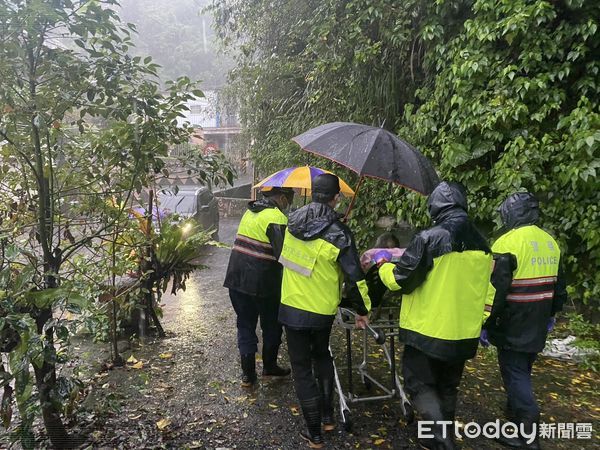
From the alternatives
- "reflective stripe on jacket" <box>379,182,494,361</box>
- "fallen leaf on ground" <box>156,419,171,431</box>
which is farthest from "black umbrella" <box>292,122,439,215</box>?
"fallen leaf on ground" <box>156,419,171,431</box>

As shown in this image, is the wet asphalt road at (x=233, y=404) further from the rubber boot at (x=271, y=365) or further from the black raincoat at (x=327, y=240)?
the black raincoat at (x=327, y=240)

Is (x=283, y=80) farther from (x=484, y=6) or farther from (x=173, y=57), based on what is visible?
(x=173, y=57)

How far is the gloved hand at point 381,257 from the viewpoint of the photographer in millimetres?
3297

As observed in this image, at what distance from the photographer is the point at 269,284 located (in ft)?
12.3

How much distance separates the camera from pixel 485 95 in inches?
194

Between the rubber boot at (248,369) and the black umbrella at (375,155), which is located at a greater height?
the black umbrella at (375,155)

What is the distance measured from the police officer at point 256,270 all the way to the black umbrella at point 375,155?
616 millimetres

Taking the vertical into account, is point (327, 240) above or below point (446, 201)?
below

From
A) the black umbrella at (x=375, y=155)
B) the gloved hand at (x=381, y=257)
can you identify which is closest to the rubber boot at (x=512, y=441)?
the gloved hand at (x=381, y=257)

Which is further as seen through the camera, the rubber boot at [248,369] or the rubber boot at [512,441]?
the rubber boot at [248,369]

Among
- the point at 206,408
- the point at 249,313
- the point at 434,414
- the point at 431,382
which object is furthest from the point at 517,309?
the point at 206,408

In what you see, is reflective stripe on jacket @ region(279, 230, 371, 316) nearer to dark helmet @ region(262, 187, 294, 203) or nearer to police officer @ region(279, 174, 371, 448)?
police officer @ region(279, 174, 371, 448)

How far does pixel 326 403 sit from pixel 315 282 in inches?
37.9

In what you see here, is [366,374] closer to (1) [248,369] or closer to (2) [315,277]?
(1) [248,369]
